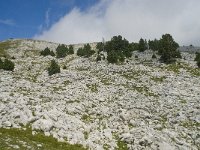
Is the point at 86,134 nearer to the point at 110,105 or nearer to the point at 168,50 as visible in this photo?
the point at 110,105

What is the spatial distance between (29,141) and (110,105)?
49.3 ft

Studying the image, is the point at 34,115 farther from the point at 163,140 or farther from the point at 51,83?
the point at 51,83

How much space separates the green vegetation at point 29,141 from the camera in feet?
91.3

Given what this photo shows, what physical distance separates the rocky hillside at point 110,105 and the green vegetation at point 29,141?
305 mm

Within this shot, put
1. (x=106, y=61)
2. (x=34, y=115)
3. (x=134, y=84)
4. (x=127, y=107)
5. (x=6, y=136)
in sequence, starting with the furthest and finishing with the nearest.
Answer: (x=106, y=61) → (x=134, y=84) → (x=127, y=107) → (x=34, y=115) → (x=6, y=136)

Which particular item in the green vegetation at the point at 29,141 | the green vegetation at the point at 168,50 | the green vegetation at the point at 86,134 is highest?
the green vegetation at the point at 168,50

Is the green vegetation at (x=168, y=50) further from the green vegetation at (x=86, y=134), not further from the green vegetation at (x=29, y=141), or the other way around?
the green vegetation at (x=29, y=141)

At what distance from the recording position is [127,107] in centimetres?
4178

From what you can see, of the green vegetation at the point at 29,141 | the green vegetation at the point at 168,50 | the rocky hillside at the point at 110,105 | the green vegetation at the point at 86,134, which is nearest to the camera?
the green vegetation at the point at 29,141

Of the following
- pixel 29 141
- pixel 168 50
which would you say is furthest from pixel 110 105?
pixel 168 50

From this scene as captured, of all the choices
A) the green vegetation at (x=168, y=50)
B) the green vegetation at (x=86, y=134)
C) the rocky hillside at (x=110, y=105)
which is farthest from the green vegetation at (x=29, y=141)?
the green vegetation at (x=168, y=50)

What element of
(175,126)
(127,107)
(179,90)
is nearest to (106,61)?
(179,90)

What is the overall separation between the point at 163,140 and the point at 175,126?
4397 millimetres

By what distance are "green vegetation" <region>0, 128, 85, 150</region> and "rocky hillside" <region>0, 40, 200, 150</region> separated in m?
0.30
